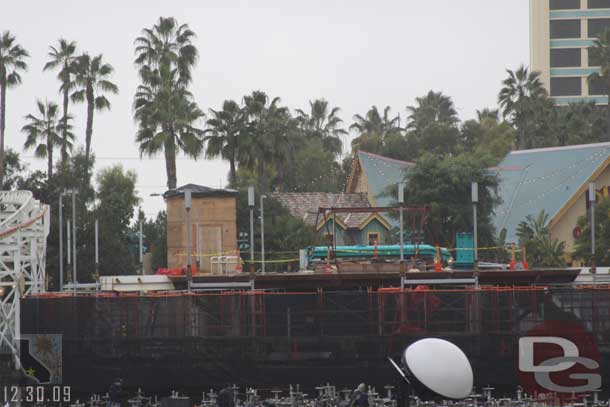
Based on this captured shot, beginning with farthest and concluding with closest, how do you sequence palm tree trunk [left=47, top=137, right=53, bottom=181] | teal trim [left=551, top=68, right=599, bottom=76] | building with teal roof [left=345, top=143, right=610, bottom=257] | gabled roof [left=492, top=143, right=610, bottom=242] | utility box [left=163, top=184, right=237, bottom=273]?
teal trim [left=551, top=68, right=599, bottom=76] < palm tree trunk [left=47, top=137, right=53, bottom=181] < gabled roof [left=492, top=143, right=610, bottom=242] < building with teal roof [left=345, top=143, right=610, bottom=257] < utility box [left=163, top=184, right=237, bottom=273]

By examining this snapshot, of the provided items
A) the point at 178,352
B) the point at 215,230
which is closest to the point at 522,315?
the point at 178,352

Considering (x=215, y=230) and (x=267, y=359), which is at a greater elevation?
(x=215, y=230)

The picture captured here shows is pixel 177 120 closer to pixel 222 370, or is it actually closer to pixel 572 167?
pixel 572 167

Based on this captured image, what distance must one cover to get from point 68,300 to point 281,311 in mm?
6311

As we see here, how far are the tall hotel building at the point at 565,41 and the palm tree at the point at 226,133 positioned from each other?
7125 cm

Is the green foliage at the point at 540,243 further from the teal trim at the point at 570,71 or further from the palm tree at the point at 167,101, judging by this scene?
the teal trim at the point at 570,71

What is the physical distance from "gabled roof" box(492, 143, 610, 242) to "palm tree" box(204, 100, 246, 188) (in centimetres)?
1592

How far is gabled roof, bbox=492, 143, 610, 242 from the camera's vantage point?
78.5 meters

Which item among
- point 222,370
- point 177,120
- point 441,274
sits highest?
point 177,120

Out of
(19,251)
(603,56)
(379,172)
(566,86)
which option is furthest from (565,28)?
(19,251)

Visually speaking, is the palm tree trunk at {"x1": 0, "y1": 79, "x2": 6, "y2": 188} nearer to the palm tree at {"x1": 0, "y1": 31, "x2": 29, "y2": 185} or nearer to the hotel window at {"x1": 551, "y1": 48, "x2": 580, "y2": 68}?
the palm tree at {"x1": 0, "y1": 31, "x2": 29, "y2": 185}

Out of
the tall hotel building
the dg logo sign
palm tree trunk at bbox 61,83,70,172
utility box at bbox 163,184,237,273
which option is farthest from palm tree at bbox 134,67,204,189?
the tall hotel building

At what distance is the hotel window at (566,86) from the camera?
144500 millimetres

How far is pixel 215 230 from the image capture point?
54344mm
